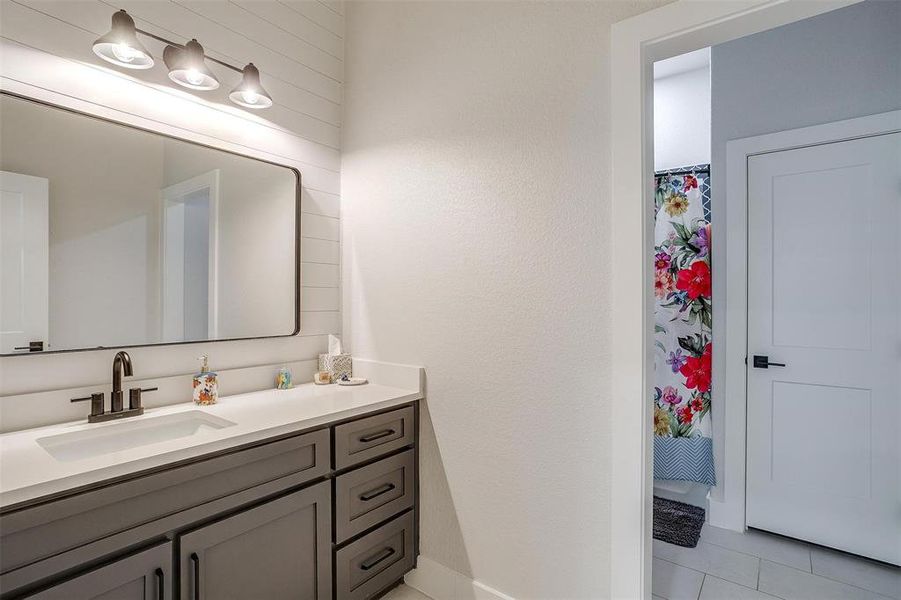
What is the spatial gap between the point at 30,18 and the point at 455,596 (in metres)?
2.62

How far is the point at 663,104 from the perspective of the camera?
10.6ft

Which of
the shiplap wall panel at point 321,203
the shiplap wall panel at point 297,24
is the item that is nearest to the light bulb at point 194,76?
the shiplap wall panel at point 297,24

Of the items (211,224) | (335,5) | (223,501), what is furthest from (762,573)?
(335,5)

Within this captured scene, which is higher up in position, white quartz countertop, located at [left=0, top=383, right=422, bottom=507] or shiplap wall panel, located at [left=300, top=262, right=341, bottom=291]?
shiplap wall panel, located at [left=300, top=262, right=341, bottom=291]

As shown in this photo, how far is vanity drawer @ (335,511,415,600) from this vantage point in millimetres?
1724

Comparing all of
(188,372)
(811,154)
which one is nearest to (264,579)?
(188,372)

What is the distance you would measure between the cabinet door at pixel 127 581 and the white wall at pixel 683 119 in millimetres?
3352

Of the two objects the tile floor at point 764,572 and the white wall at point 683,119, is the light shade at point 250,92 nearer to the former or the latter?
the white wall at point 683,119

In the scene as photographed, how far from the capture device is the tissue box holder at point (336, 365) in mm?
2248

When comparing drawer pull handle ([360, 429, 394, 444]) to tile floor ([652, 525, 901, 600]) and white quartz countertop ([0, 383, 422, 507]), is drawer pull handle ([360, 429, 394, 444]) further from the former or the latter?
tile floor ([652, 525, 901, 600])

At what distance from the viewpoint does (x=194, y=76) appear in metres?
1.70

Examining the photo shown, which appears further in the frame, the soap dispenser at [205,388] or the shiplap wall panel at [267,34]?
the shiplap wall panel at [267,34]

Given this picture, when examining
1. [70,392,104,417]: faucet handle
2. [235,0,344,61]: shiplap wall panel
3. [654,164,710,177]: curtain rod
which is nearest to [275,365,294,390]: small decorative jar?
[70,392,104,417]: faucet handle

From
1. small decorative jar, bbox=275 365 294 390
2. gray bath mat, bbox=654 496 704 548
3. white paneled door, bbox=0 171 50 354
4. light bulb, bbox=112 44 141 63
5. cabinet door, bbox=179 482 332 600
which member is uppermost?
light bulb, bbox=112 44 141 63
